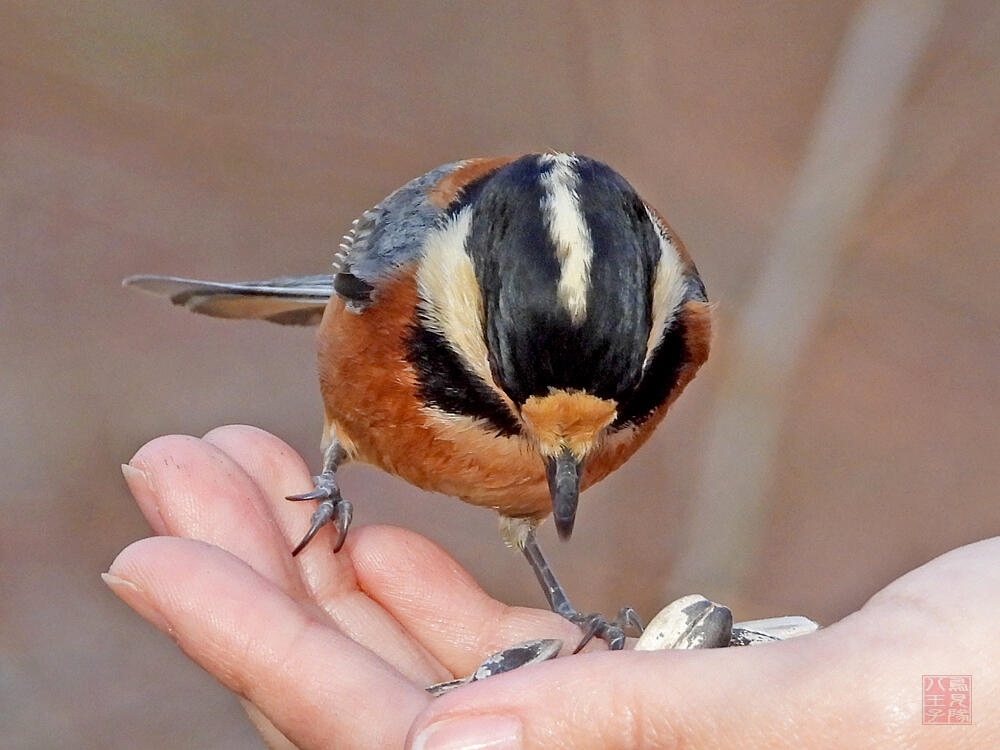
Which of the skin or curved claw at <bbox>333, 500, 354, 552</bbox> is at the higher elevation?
the skin

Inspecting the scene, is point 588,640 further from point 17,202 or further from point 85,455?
point 17,202

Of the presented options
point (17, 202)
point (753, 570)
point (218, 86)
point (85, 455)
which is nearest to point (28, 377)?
point (85, 455)

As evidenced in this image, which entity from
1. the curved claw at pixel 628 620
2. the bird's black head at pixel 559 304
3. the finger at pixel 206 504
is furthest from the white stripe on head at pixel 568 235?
the curved claw at pixel 628 620

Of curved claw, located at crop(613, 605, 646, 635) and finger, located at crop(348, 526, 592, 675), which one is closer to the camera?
finger, located at crop(348, 526, 592, 675)

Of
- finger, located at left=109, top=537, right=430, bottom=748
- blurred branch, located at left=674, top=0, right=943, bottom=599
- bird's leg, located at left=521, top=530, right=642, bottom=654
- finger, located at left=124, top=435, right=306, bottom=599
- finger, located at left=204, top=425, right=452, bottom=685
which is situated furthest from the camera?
blurred branch, located at left=674, top=0, right=943, bottom=599

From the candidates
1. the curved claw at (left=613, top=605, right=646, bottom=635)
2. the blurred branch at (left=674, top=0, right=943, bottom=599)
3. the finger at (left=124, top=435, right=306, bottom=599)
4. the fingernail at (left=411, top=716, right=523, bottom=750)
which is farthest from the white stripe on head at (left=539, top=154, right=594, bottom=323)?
the blurred branch at (left=674, top=0, right=943, bottom=599)

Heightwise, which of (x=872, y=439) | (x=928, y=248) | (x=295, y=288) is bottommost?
(x=872, y=439)

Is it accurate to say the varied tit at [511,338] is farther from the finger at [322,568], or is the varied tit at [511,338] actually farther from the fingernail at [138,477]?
the fingernail at [138,477]

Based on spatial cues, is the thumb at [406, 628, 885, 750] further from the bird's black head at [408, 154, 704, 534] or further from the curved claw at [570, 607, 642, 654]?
the curved claw at [570, 607, 642, 654]
